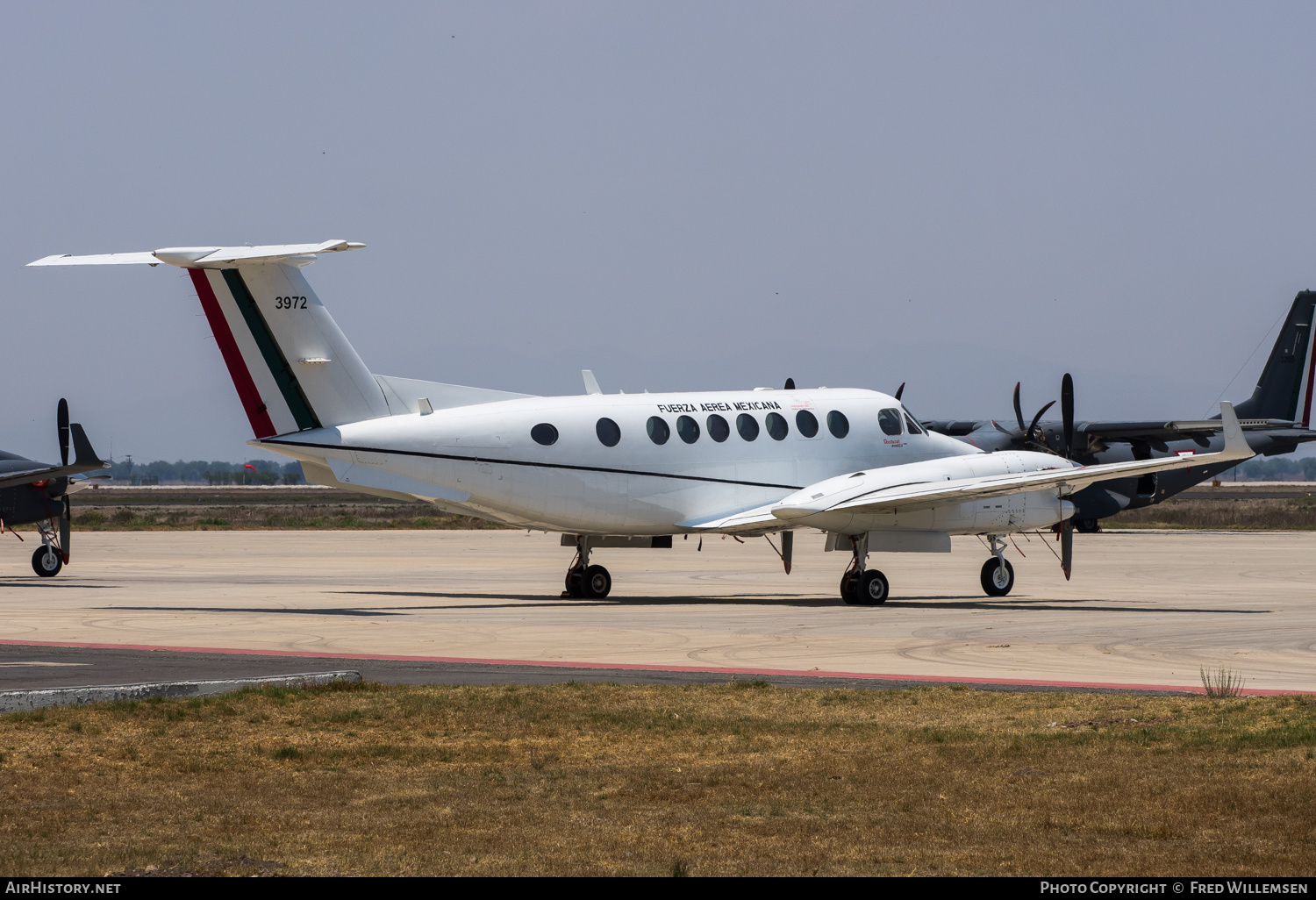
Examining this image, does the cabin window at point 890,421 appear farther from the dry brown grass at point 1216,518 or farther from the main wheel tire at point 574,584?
the dry brown grass at point 1216,518

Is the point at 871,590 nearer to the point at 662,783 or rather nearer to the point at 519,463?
the point at 519,463

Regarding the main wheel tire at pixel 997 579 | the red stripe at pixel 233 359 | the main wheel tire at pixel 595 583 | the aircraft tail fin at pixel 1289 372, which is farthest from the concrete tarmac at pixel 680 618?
the aircraft tail fin at pixel 1289 372

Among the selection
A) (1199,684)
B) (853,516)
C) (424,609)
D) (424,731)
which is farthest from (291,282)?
(1199,684)

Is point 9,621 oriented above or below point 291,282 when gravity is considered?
below

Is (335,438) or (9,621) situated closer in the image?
(9,621)

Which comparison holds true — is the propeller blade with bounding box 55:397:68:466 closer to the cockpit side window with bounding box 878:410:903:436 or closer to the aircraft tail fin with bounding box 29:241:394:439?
the aircraft tail fin with bounding box 29:241:394:439

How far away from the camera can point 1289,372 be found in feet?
197

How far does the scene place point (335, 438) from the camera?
2486cm

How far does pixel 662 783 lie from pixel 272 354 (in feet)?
53.2

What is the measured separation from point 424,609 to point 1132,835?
1876 centimetres

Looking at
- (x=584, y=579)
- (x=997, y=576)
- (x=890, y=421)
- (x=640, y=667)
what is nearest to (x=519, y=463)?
(x=584, y=579)

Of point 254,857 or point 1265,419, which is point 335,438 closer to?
point 254,857

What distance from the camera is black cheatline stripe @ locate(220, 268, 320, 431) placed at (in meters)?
24.3

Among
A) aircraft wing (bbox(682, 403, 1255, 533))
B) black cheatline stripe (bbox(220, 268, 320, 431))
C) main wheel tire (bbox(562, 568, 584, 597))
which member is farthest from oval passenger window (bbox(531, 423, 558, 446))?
black cheatline stripe (bbox(220, 268, 320, 431))
